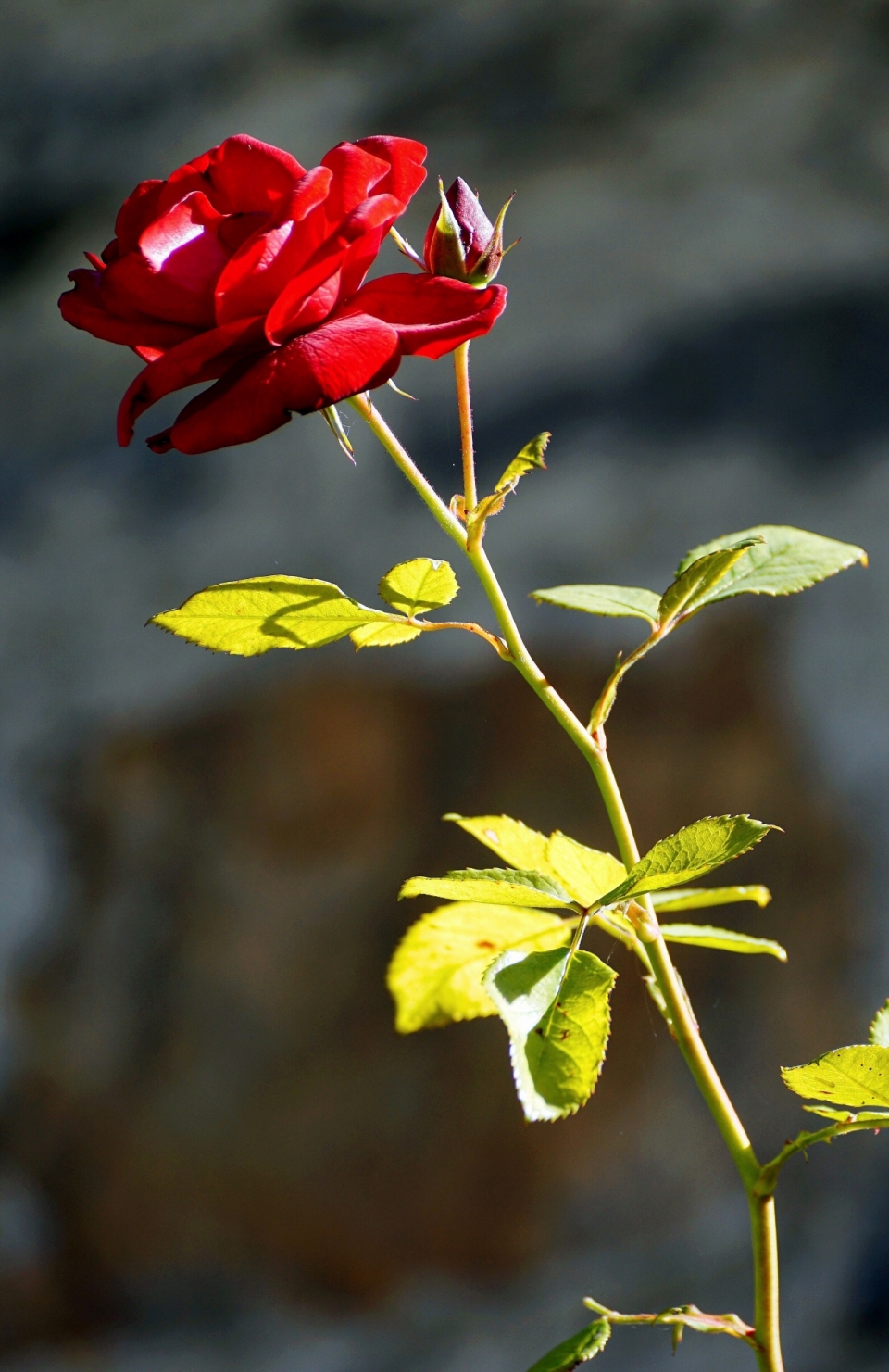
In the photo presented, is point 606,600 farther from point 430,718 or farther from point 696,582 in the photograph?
point 430,718

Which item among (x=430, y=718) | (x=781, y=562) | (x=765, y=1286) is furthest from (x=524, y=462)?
(x=430, y=718)

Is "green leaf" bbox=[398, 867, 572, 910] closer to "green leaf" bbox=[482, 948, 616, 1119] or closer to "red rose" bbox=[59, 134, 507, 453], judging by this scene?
"green leaf" bbox=[482, 948, 616, 1119]

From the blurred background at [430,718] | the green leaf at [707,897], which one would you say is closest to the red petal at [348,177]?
the green leaf at [707,897]

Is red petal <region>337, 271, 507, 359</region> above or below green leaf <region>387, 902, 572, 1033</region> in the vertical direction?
above

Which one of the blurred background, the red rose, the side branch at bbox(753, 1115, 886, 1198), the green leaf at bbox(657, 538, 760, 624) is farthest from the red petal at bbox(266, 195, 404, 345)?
the blurred background

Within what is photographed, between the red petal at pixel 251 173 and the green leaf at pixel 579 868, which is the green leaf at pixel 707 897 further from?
the red petal at pixel 251 173

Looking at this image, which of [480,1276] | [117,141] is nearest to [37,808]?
[480,1276]
